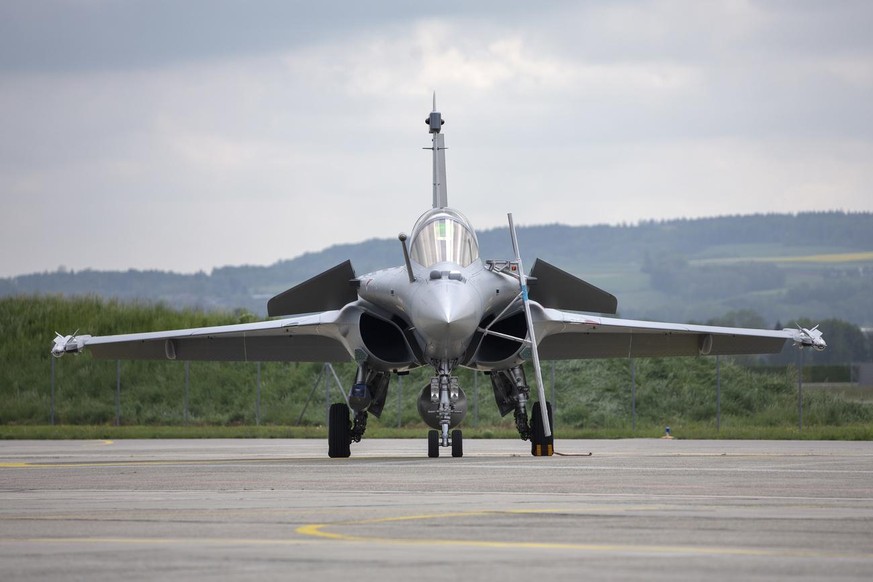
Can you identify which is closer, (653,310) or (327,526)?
(327,526)

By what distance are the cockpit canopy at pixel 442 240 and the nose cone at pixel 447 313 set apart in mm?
651

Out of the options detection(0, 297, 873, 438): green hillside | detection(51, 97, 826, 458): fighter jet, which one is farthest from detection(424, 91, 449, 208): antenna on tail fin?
detection(0, 297, 873, 438): green hillside

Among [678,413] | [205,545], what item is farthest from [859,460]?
[678,413]

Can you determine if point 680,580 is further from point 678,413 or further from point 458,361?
point 678,413

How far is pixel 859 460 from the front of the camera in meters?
→ 17.2

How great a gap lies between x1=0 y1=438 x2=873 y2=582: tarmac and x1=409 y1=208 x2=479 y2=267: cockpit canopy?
3.41 m

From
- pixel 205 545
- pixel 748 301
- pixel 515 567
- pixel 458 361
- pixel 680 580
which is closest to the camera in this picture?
pixel 680 580

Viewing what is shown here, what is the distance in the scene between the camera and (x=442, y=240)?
19.0 meters

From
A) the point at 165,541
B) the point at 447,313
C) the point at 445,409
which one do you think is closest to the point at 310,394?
the point at 445,409

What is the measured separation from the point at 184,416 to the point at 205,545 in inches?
1293

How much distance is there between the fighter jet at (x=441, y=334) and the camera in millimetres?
18656

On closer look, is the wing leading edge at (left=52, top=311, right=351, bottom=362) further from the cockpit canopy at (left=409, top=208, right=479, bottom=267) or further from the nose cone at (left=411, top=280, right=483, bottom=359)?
the nose cone at (left=411, top=280, right=483, bottom=359)

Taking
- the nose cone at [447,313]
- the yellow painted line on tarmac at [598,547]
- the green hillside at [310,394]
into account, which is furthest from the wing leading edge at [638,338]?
the yellow painted line on tarmac at [598,547]

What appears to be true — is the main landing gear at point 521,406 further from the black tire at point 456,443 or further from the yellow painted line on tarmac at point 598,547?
the yellow painted line on tarmac at point 598,547
